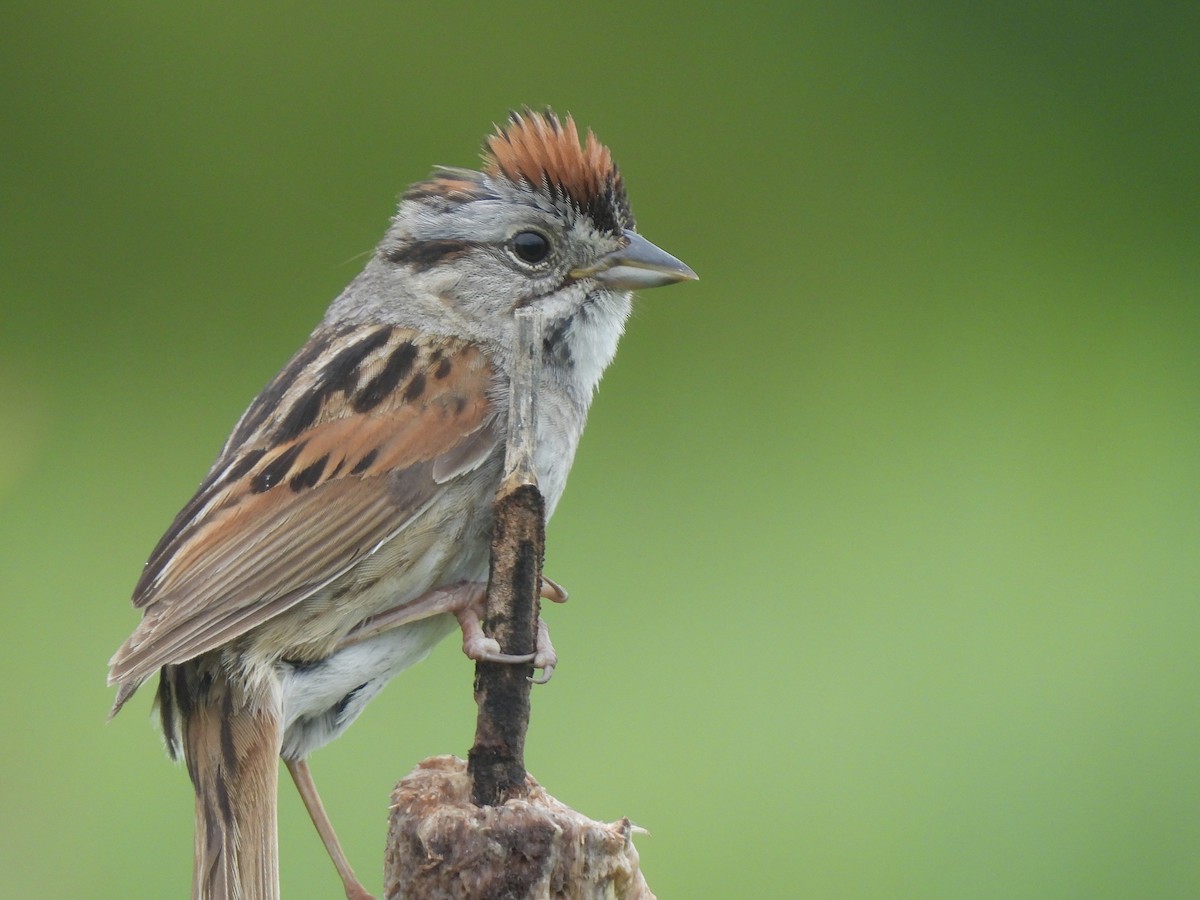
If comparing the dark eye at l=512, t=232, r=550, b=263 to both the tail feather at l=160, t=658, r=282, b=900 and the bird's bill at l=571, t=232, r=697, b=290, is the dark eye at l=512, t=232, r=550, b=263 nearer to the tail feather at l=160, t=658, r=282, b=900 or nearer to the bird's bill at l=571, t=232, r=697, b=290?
the bird's bill at l=571, t=232, r=697, b=290

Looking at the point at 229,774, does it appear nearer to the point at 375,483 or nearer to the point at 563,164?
the point at 375,483

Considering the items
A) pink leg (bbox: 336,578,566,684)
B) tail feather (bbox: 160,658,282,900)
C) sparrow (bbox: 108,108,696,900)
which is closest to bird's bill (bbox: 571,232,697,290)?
sparrow (bbox: 108,108,696,900)

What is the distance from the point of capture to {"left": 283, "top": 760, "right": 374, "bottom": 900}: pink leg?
1843 millimetres

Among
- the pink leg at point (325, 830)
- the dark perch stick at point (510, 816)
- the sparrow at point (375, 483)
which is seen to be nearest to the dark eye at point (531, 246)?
the sparrow at point (375, 483)

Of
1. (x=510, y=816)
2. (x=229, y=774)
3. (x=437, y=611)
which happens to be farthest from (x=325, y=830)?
(x=510, y=816)

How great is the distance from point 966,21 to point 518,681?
2084 millimetres

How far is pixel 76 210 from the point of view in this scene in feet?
9.14

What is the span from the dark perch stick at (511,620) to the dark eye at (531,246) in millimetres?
585

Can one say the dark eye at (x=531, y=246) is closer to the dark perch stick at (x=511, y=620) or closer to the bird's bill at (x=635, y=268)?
the bird's bill at (x=635, y=268)

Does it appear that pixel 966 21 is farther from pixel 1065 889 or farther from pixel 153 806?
pixel 153 806

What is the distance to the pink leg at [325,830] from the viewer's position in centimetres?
184

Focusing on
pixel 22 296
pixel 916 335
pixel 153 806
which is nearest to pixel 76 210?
pixel 22 296

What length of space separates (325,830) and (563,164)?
92cm

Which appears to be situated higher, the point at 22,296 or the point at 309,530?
the point at 22,296
